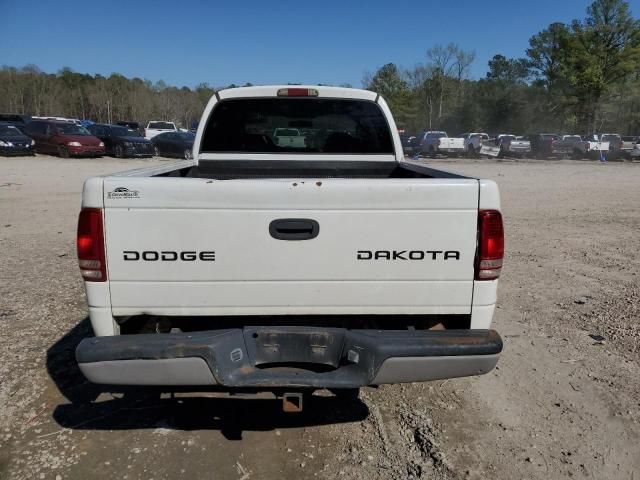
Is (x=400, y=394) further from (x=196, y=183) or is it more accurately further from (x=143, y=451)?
(x=196, y=183)

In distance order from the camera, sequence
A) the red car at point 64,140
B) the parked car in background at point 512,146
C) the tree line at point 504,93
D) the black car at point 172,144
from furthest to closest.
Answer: the tree line at point 504,93
the parked car in background at point 512,146
the black car at point 172,144
the red car at point 64,140

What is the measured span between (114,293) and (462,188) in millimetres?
1883

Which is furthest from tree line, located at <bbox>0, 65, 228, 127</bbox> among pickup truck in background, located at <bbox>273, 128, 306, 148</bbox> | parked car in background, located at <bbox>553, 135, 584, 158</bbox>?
pickup truck in background, located at <bbox>273, 128, 306, 148</bbox>

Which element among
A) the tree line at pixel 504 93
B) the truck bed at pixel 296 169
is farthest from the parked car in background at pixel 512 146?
the truck bed at pixel 296 169

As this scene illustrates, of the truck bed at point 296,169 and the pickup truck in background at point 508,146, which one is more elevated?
the truck bed at point 296,169

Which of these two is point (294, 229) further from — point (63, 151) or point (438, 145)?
point (438, 145)

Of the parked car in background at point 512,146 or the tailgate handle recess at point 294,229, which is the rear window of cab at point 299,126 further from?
the parked car in background at point 512,146

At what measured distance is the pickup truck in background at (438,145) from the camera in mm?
35469

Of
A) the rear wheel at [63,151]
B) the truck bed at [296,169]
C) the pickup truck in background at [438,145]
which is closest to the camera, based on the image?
the truck bed at [296,169]

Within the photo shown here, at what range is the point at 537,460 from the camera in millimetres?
3000

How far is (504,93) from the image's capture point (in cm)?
6438

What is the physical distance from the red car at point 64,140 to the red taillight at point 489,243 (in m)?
25.6

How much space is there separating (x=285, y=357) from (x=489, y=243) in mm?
1229

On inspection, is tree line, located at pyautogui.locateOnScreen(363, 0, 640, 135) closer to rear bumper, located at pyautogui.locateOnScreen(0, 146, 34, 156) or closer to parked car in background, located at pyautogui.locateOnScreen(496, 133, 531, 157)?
parked car in background, located at pyautogui.locateOnScreen(496, 133, 531, 157)
